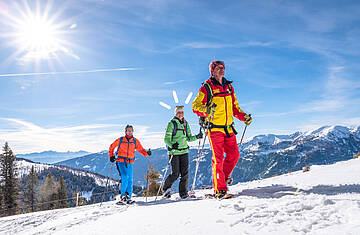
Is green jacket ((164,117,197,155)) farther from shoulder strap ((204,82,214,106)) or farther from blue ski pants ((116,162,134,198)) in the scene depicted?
shoulder strap ((204,82,214,106))

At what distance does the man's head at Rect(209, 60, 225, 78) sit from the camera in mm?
4977

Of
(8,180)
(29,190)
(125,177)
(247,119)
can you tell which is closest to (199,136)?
(247,119)

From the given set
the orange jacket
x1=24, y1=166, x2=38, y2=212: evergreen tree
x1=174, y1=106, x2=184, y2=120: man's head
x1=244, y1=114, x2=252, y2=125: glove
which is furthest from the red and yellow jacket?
x1=24, y1=166, x2=38, y2=212: evergreen tree

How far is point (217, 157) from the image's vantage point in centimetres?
471

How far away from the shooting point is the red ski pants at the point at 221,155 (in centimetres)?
455

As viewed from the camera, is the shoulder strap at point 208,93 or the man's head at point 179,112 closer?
the shoulder strap at point 208,93

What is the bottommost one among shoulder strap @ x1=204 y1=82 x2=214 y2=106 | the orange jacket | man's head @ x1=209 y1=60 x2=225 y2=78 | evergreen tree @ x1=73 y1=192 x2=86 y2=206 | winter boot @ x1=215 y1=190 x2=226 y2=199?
evergreen tree @ x1=73 y1=192 x2=86 y2=206

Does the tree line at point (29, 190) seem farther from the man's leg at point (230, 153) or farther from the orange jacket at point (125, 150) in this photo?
the man's leg at point (230, 153)

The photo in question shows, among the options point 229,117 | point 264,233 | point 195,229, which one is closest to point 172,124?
point 229,117

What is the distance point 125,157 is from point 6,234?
3.35 meters

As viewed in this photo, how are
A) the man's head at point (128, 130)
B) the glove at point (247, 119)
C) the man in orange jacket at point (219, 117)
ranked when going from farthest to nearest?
the man's head at point (128, 130) < the glove at point (247, 119) < the man in orange jacket at point (219, 117)

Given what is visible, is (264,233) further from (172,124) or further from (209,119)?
(172,124)

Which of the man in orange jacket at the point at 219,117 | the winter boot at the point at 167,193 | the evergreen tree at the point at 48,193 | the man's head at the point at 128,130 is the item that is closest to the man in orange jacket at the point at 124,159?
the man's head at the point at 128,130

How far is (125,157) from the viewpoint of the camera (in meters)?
7.23
